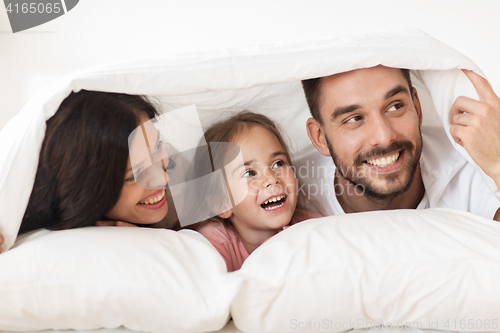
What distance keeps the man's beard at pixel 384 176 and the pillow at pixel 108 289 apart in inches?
20.2

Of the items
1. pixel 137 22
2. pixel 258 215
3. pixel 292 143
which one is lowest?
pixel 258 215

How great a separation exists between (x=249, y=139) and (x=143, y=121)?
321 millimetres

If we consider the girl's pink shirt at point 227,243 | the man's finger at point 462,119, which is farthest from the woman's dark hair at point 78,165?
the man's finger at point 462,119

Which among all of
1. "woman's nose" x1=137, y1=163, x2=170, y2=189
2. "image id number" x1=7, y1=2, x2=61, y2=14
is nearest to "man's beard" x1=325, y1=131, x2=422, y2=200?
"woman's nose" x1=137, y1=163, x2=170, y2=189

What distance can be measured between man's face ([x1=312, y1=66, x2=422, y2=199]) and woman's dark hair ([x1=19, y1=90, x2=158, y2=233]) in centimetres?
54

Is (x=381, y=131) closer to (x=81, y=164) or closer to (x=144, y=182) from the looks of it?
(x=144, y=182)

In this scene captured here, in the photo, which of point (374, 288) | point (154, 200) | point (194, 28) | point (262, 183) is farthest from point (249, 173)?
point (194, 28)

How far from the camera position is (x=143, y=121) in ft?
2.93

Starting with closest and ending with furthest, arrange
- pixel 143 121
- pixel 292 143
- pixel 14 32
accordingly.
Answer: pixel 143 121
pixel 292 143
pixel 14 32

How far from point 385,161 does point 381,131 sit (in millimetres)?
94

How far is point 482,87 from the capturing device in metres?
0.87

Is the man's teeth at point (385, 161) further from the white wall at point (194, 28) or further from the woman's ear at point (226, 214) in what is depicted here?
the white wall at point (194, 28)

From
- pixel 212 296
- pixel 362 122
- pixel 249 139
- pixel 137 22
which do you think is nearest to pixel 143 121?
pixel 249 139

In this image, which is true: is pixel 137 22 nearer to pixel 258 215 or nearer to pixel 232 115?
pixel 232 115
